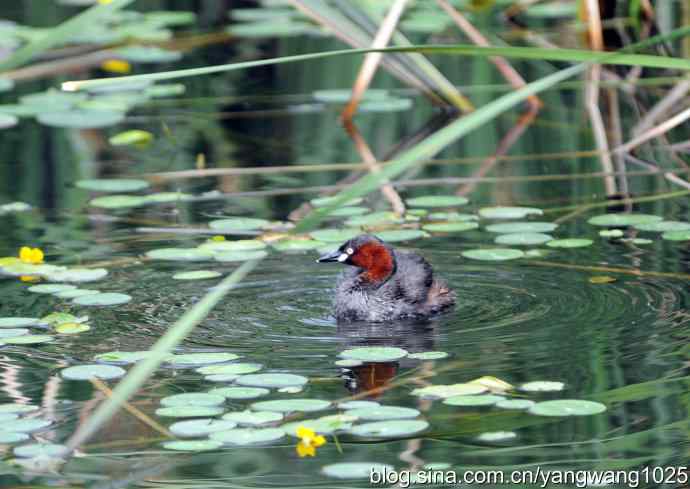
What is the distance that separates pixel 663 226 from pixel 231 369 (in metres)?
3.20

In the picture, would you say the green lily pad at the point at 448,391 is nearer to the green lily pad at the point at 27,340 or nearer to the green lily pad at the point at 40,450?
the green lily pad at the point at 40,450

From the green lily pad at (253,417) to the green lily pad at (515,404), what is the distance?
83 cm

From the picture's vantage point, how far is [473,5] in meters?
14.6

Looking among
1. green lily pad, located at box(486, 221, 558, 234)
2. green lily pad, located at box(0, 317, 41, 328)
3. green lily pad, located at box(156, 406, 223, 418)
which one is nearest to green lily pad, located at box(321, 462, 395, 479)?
green lily pad, located at box(156, 406, 223, 418)

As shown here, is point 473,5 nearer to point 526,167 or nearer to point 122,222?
point 526,167

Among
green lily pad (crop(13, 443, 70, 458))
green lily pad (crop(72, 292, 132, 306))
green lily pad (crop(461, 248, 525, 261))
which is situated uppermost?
green lily pad (crop(461, 248, 525, 261))

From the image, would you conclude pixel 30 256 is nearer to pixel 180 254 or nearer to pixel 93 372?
pixel 180 254

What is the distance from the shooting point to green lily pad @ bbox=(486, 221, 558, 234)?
27.2ft

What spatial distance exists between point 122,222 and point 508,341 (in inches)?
123

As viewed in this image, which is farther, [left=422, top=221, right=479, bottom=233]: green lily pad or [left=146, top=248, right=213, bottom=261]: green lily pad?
[left=422, top=221, right=479, bottom=233]: green lily pad

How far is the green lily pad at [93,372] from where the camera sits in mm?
6094

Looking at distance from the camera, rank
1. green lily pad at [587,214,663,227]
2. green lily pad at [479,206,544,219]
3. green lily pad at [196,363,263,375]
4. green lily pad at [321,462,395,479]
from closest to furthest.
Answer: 1. green lily pad at [321,462,395,479]
2. green lily pad at [196,363,263,375]
3. green lily pad at [587,214,663,227]
4. green lily pad at [479,206,544,219]

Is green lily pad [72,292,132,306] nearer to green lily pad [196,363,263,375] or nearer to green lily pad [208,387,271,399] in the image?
green lily pad [196,363,263,375]

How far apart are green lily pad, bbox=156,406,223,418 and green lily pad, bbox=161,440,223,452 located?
27 centimetres
